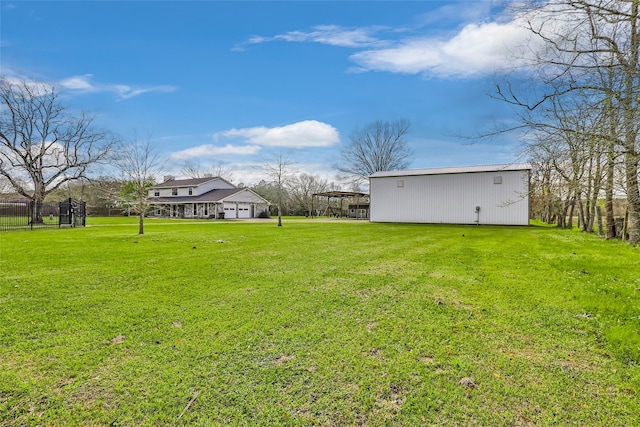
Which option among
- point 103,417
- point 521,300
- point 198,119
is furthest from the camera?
point 198,119

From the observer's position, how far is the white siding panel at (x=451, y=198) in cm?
2439

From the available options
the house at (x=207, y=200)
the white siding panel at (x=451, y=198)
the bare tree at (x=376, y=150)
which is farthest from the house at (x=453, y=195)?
the house at (x=207, y=200)

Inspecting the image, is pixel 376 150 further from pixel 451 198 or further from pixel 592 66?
pixel 592 66

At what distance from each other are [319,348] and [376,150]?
40699mm

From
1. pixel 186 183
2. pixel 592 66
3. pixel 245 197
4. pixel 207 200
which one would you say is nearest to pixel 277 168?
pixel 207 200

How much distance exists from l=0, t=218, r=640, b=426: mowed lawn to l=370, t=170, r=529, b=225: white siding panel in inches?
793

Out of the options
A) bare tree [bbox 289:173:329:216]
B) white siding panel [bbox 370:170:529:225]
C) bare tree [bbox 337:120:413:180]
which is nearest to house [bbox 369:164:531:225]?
white siding panel [bbox 370:170:529:225]

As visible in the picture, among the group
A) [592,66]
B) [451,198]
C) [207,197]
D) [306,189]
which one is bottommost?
[451,198]

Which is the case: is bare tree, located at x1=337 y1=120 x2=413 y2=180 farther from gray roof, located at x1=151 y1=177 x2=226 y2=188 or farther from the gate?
the gate

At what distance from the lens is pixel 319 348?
306 cm

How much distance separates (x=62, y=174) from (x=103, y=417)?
32.8 m

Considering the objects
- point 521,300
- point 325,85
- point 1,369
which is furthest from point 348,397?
point 325,85

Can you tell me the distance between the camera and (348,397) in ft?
7.60

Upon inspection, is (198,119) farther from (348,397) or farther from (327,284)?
(348,397)
